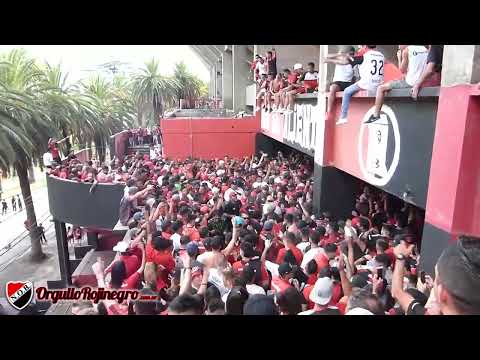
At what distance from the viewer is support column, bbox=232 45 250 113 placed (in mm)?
24156

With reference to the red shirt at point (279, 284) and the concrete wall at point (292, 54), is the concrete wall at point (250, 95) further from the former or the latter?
the red shirt at point (279, 284)

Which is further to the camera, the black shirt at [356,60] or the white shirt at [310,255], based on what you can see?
the black shirt at [356,60]

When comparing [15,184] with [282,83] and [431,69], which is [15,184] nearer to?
[282,83]

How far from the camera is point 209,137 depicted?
16500mm

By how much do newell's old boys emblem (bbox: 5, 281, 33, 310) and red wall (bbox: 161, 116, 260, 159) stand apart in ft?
39.4

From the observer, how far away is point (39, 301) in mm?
4961

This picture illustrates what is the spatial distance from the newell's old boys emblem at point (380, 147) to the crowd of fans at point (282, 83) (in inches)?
155

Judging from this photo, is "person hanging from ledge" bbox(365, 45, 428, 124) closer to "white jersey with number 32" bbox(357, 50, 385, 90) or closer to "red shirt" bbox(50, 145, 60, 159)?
"white jersey with number 32" bbox(357, 50, 385, 90)

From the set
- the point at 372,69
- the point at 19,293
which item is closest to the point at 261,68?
→ the point at 372,69

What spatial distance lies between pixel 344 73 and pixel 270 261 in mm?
4088

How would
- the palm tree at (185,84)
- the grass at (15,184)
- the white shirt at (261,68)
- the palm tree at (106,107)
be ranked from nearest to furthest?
the white shirt at (261,68)
the grass at (15,184)
the palm tree at (106,107)
the palm tree at (185,84)

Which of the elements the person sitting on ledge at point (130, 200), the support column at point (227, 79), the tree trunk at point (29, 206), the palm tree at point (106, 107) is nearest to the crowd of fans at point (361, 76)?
the person sitting on ledge at point (130, 200)

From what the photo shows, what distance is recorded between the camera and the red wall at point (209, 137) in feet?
53.6

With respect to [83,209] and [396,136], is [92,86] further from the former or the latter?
[396,136]
